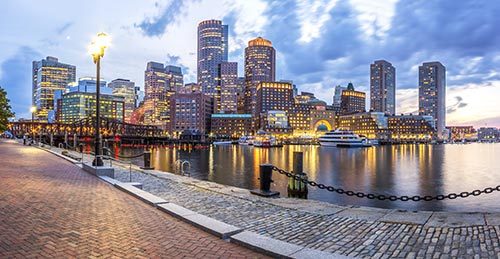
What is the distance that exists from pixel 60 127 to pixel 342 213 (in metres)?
195

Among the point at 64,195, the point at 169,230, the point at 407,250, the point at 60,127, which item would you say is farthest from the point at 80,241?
the point at 60,127

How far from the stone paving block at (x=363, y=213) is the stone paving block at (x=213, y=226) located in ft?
12.2

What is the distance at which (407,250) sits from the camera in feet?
22.7

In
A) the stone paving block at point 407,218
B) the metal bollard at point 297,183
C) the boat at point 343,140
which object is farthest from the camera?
the boat at point 343,140

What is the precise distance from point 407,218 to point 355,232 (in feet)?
6.83

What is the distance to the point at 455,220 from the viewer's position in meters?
8.85

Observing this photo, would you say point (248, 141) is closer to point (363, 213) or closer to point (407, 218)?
point (363, 213)

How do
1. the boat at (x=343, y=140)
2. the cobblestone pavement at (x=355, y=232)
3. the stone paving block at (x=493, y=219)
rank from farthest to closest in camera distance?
the boat at (x=343, y=140), the stone paving block at (x=493, y=219), the cobblestone pavement at (x=355, y=232)

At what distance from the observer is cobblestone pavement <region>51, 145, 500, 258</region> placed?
6855 millimetres

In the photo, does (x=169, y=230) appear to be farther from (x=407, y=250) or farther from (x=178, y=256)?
(x=407, y=250)

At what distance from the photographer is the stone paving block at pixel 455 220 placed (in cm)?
845

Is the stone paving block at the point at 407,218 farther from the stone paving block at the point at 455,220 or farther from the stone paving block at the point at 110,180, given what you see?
the stone paving block at the point at 110,180

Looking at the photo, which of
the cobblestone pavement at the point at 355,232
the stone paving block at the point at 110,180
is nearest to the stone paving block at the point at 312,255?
the cobblestone pavement at the point at 355,232

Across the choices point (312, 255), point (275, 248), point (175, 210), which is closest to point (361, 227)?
point (312, 255)
